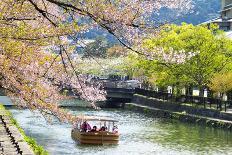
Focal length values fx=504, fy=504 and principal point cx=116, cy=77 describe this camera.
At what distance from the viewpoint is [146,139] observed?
1391 inches

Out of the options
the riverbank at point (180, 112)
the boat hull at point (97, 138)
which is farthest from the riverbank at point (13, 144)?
the riverbank at point (180, 112)

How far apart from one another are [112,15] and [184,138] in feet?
93.2

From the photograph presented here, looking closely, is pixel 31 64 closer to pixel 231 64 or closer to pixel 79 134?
pixel 79 134

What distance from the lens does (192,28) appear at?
179ft

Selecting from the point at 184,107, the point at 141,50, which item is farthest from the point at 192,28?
the point at 141,50

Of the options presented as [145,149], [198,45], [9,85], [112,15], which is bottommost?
[145,149]

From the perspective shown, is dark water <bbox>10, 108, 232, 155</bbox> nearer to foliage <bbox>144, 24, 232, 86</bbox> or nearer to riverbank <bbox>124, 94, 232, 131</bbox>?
riverbank <bbox>124, 94, 232, 131</bbox>

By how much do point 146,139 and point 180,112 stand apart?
1805 cm

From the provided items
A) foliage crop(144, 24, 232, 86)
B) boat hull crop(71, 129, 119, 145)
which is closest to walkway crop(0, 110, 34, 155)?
boat hull crop(71, 129, 119, 145)

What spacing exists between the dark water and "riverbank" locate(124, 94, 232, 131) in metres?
1.41

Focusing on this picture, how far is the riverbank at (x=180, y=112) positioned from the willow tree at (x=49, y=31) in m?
27.4

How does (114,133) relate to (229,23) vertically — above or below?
below

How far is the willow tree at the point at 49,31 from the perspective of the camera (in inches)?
348

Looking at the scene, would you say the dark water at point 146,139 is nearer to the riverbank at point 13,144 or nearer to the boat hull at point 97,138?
the boat hull at point 97,138
